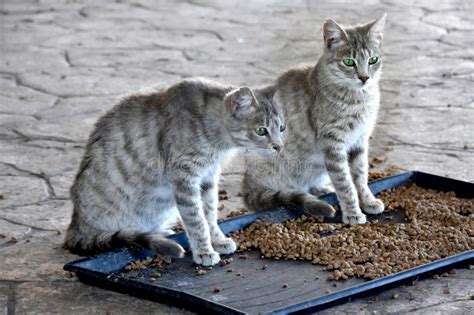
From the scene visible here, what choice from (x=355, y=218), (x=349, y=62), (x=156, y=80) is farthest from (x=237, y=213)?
(x=156, y=80)

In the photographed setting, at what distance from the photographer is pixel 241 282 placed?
15.9 ft

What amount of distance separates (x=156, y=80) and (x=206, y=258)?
402cm

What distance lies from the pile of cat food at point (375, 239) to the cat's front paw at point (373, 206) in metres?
0.08

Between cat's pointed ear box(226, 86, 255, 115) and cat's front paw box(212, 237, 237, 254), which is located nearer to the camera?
cat's pointed ear box(226, 86, 255, 115)

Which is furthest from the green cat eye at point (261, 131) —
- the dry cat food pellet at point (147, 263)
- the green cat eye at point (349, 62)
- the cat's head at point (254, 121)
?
the green cat eye at point (349, 62)

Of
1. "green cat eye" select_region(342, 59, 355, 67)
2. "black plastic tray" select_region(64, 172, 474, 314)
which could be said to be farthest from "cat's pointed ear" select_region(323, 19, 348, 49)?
"black plastic tray" select_region(64, 172, 474, 314)

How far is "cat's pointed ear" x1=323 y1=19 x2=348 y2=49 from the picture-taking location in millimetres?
5719

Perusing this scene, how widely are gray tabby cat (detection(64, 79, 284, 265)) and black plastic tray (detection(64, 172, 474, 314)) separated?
12 cm

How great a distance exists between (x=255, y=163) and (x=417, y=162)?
138 centimetres

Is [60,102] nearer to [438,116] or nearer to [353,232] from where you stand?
[438,116]

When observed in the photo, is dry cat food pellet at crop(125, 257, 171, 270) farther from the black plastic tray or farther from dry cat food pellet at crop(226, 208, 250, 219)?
dry cat food pellet at crop(226, 208, 250, 219)

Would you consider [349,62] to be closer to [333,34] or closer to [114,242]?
[333,34]

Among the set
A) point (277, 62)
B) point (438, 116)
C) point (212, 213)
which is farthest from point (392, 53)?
point (212, 213)

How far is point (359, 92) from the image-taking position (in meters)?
5.72
